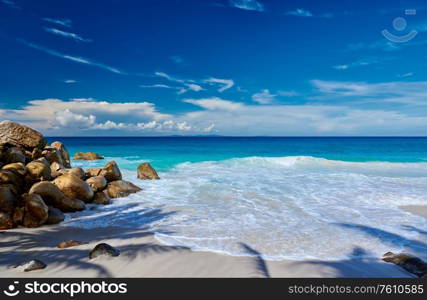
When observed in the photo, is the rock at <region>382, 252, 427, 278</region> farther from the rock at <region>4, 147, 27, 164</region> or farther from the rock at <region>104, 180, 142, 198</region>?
the rock at <region>4, 147, 27, 164</region>

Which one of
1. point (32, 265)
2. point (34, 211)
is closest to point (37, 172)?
point (34, 211)

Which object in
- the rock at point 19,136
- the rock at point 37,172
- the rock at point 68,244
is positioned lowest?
the rock at point 68,244

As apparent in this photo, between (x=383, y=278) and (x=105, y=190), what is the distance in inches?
390

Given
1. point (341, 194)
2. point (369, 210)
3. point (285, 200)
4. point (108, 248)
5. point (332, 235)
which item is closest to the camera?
point (108, 248)

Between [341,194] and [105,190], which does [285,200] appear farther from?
[105,190]

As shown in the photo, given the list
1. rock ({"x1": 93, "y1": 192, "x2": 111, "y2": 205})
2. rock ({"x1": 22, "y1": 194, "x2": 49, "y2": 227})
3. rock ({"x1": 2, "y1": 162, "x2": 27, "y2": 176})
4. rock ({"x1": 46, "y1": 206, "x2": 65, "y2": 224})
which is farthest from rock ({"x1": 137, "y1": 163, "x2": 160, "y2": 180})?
rock ({"x1": 22, "y1": 194, "x2": 49, "y2": 227})

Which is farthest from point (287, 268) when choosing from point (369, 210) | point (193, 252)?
point (369, 210)

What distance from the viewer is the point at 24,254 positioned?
17.3 ft

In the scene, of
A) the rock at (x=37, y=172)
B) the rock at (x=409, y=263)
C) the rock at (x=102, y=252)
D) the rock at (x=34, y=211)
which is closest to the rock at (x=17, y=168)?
the rock at (x=37, y=172)

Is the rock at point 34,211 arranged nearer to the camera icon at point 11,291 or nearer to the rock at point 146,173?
the camera icon at point 11,291

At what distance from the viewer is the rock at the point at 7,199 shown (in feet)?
21.8

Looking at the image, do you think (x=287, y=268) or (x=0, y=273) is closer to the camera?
(x=0, y=273)

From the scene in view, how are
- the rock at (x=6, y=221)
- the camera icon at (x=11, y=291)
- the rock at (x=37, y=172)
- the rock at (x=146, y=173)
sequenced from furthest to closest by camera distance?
the rock at (x=146, y=173)
the rock at (x=37, y=172)
the rock at (x=6, y=221)
the camera icon at (x=11, y=291)

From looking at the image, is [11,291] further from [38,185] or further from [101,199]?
[101,199]
